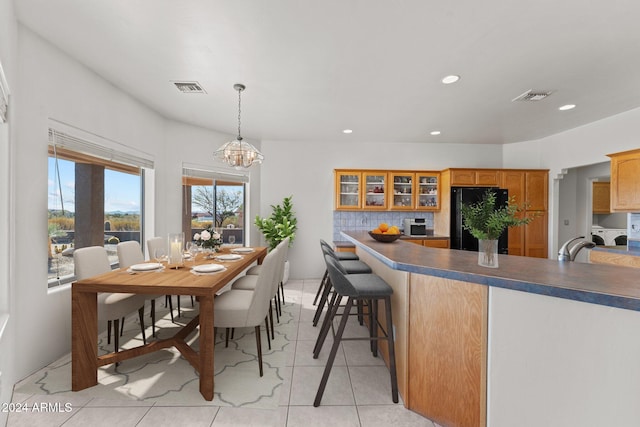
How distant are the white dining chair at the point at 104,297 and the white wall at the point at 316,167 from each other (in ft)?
8.98

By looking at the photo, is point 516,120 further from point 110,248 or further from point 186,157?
point 110,248

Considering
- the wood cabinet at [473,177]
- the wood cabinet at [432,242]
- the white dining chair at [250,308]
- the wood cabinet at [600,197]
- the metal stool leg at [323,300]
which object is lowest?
the metal stool leg at [323,300]

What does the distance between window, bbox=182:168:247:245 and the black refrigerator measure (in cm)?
357

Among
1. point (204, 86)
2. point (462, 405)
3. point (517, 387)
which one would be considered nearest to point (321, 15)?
point (204, 86)

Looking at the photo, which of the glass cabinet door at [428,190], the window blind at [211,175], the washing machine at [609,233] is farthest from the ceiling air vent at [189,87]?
the washing machine at [609,233]

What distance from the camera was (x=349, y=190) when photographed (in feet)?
15.5

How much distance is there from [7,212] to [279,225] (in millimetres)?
3062

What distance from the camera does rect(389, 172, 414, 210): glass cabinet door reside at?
4.69 meters

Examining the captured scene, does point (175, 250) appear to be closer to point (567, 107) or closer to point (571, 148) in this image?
point (567, 107)

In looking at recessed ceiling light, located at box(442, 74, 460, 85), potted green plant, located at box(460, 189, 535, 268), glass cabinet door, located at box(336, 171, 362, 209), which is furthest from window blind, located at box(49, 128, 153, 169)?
recessed ceiling light, located at box(442, 74, 460, 85)

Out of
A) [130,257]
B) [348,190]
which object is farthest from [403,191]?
[130,257]

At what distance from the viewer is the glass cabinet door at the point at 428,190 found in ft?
15.4

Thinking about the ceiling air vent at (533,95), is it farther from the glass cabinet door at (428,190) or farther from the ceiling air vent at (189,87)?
the ceiling air vent at (189,87)

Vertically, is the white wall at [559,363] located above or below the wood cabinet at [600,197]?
below
